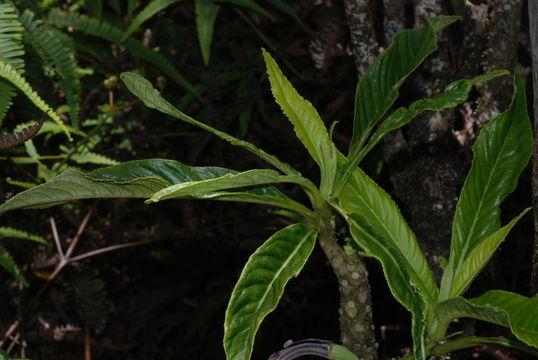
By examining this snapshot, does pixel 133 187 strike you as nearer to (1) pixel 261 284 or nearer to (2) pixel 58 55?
(1) pixel 261 284

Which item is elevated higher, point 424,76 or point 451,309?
point 424,76

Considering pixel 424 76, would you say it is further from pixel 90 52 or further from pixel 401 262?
pixel 90 52

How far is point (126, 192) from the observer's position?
29.0 inches

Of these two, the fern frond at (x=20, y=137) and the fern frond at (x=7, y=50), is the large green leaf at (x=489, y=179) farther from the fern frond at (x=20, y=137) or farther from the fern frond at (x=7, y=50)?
the fern frond at (x=7, y=50)

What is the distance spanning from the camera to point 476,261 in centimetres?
77

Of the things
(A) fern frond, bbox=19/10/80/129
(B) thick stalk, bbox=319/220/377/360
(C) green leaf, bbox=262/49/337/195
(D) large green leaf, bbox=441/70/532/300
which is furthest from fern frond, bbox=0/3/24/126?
(D) large green leaf, bbox=441/70/532/300

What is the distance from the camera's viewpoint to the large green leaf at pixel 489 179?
2.72 ft

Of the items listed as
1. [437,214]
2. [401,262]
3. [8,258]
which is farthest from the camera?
[8,258]

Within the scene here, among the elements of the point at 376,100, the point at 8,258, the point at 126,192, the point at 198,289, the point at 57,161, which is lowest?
the point at 198,289

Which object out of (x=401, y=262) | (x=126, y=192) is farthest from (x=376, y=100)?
(x=126, y=192)

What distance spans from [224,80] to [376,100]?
1.00m

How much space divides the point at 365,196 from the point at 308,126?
14 centimetres

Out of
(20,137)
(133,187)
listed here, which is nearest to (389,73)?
(133,187)

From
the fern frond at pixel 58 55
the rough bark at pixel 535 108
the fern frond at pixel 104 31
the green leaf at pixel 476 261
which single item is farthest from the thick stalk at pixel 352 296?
the fern frond at pixel 104 31
